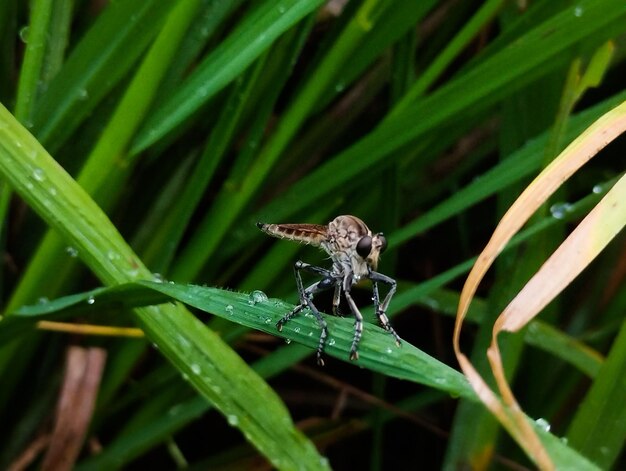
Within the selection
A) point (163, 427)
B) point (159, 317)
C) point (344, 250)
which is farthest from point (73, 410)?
point (344, 250)

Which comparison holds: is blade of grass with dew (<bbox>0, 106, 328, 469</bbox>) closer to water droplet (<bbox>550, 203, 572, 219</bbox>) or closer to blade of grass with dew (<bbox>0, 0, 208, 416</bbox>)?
blade of grass with dew (<bbox>0, 0, 208, 416</bbox>)

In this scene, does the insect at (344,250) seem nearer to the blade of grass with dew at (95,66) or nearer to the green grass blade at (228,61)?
the green grass blade at (228,61)

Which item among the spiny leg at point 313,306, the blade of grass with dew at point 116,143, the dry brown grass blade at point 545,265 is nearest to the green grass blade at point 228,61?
the blade of grass with dew at point 116,143

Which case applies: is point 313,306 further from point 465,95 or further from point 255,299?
point 465,95

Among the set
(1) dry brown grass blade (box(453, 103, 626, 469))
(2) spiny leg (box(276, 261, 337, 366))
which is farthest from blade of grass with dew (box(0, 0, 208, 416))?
(1) dry brown grass blade (box(453, 103, 626, 469))

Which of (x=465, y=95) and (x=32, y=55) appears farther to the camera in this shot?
(x=465, y=95)

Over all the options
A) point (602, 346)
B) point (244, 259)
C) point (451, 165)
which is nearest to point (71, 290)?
point (244, 259)
